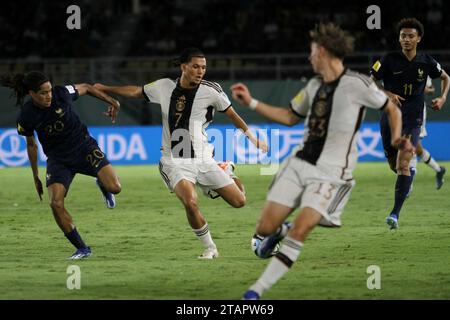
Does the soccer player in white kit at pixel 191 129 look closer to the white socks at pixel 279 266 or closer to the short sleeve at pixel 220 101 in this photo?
the short sleeve at pixel 220 101

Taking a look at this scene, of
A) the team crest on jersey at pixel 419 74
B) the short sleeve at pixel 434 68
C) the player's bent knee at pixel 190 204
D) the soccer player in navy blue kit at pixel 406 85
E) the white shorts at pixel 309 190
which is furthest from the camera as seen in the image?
the short sleeve at pixel 434 68

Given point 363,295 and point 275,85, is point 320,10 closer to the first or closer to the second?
point 275,85

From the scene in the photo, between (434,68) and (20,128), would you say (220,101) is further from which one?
(434,68)

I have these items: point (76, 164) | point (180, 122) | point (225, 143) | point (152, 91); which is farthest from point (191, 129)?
point (225, 143)

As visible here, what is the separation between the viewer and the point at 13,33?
29.8 meters

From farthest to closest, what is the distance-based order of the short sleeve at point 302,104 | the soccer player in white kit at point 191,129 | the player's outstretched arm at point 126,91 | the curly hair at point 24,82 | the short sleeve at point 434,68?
the short sleeve at point 434,68, the player's outstretched arm at point 126,91, the soccer player in white kit at point 191,129, the curly hair at point 24,82, the short sleeve at point 302,104

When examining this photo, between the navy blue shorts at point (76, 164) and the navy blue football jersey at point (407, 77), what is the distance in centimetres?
408

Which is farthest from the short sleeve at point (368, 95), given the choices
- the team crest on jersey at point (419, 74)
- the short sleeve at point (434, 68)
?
the short sleeve at point (434, 68)

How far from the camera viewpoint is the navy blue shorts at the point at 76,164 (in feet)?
32.9

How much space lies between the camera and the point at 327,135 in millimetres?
7523

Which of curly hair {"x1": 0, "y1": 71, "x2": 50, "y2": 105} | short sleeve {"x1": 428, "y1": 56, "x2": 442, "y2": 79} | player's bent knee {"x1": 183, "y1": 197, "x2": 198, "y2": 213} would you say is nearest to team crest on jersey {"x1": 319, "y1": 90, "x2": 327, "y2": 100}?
player's bent knee {"x1": 183, "y1": 197, "x2": 198, "y2": 213}

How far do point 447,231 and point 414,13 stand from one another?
17460mm

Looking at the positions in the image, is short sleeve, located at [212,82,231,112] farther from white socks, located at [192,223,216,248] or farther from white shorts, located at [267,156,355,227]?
white shorts, located at [267,156,355,227]
